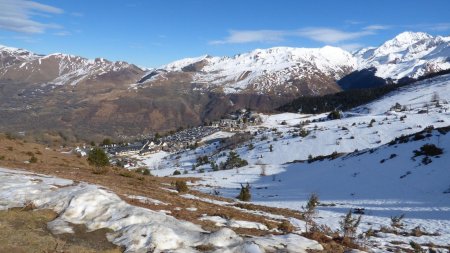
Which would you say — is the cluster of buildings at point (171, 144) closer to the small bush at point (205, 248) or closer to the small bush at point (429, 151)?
the small bush at point (429, 151)

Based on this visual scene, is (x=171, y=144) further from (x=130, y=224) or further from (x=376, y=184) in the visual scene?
(x=130, y=224)

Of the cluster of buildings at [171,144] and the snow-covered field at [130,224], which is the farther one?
the cluster of buildings at [171,144]

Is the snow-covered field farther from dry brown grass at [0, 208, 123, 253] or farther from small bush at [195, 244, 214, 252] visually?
dry brown grass at [0, 208, 123, 253]

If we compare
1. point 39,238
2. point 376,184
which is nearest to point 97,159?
point 376,184

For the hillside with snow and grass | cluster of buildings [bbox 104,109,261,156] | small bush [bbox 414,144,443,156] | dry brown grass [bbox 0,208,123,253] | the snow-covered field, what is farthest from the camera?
cluster of buildings [bbox 104,109,261,156]

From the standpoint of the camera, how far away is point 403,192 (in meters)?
39.1

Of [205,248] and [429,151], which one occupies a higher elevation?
[429,151]

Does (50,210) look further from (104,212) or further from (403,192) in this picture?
(403,192)

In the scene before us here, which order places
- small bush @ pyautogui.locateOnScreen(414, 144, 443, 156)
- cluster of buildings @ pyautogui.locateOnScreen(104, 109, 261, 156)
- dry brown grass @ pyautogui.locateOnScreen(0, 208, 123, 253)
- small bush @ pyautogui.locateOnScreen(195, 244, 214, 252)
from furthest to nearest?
cluster of buildings @ pyautogui.locateOnScreen(104, 109, 261, 156)
small bush @ pyautogui.locateOnScreen(414, 144, 443, 156)
small bush @ pyautogui.locateOnScreen(195, 244, 214, 252)
dry brown grass @ pyautogui.locateOnScreen(0, 208, 123, 253)

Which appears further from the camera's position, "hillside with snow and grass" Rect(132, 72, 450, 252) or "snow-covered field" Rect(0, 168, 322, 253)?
"hillside with snow and grass" Rect(132, 72, 450, 252)

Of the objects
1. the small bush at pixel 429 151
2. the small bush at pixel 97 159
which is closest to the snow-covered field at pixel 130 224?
the small bush at pixel 97 159

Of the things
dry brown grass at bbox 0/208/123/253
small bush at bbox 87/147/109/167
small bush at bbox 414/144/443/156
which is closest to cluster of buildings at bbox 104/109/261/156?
small bush at bbox 87/147/109/167

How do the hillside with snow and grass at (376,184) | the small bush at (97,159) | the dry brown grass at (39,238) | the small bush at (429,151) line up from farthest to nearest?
the small bush at (97,159) → the small bush at (429,151) → the hillside with snow and grass at (376,184) → the dry brown grass at (39,238)

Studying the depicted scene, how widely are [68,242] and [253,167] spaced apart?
61.5 meters
